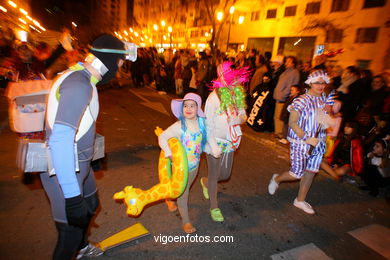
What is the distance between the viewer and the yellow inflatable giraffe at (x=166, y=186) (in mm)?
2396

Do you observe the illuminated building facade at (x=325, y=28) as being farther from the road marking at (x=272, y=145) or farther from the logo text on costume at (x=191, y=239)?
the logo text on costume at (x=191, y=239)

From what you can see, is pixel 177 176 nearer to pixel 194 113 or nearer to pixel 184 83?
pixel 194 113

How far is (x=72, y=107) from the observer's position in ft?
4.91

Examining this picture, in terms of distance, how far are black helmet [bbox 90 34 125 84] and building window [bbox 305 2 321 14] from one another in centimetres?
2251

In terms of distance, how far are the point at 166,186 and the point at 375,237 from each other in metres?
3.02

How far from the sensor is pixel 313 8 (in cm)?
1964

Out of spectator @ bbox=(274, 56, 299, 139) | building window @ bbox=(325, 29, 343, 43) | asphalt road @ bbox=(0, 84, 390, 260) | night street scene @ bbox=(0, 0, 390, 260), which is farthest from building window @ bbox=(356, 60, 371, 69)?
asphalt road @ bbox=(0, 84, 390, 260)

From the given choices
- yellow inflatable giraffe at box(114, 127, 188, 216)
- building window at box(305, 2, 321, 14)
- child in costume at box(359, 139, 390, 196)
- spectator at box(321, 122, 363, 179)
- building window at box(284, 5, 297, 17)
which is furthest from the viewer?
building window at box(284, 5, 297, 17)

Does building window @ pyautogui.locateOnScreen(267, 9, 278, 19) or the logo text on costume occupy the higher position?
building window @ pyautogui.locateOnScreen(267, 9, 278, 19)

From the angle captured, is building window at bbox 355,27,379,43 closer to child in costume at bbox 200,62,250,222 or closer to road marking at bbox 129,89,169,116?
road marking at bbox 129,89,169,116

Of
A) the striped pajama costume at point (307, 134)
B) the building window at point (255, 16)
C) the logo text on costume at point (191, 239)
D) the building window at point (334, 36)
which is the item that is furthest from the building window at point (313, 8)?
the logo text on costume at point (191, 239)

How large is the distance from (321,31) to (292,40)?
8.57ft

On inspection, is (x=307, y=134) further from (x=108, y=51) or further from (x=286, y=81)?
(x=286, y=81)

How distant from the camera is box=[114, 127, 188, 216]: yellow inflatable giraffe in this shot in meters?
2.40
